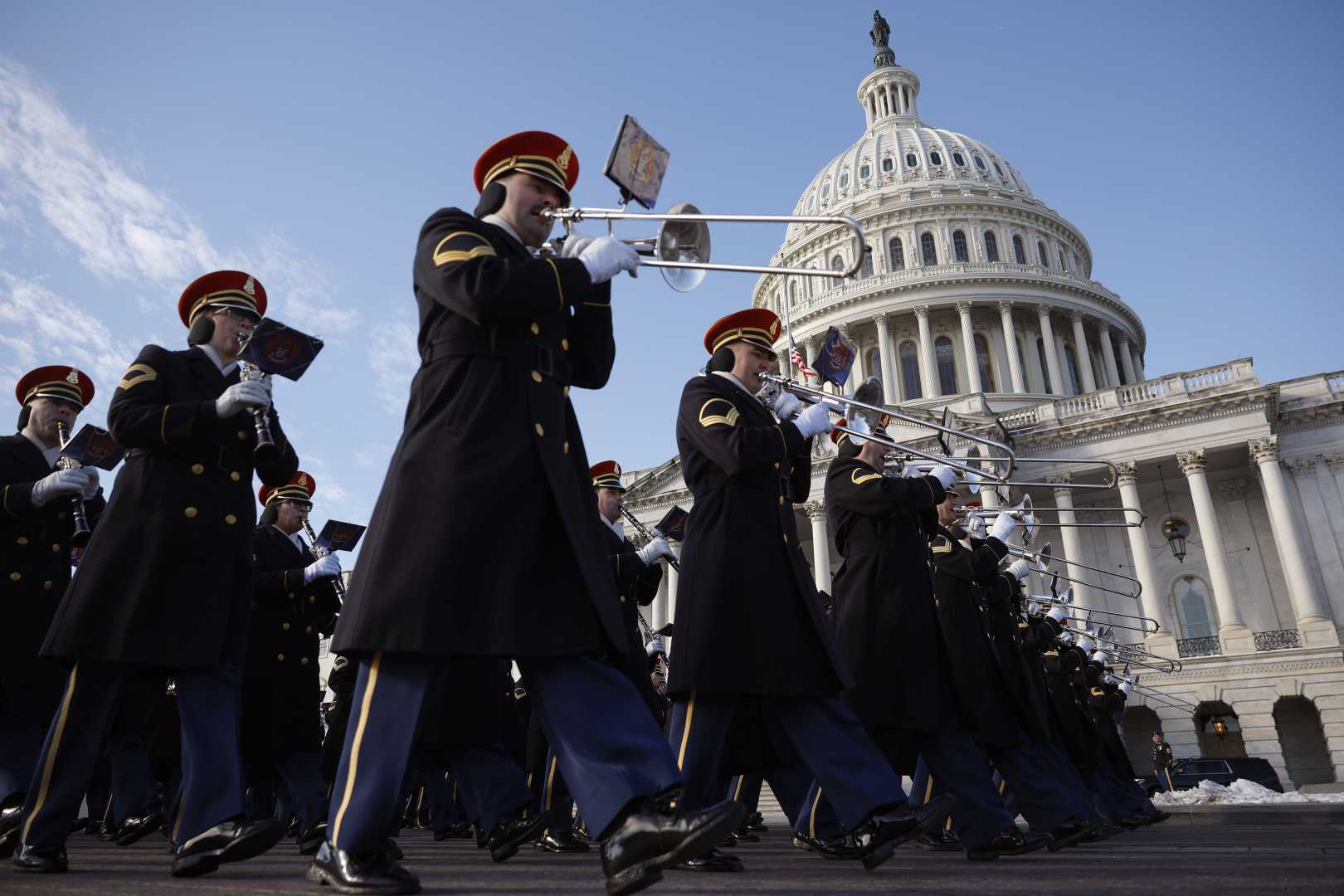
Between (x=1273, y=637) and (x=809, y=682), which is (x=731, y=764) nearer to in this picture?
(x=809, y=682)

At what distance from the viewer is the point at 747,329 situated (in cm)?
534

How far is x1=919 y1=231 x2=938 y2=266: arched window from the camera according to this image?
59438 millimetres

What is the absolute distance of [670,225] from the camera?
405 centimetres

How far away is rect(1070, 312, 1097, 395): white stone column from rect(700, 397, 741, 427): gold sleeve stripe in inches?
2209

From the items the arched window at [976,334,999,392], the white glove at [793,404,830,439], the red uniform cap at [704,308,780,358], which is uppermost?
the arched window at [976,334,999,392]

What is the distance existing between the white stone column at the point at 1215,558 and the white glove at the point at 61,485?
120 feet

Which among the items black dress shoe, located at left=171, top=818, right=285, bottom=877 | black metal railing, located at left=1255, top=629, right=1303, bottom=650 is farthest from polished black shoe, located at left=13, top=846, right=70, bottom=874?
black metal railing, located at left=1255, top=629, right=1303, bottom=650

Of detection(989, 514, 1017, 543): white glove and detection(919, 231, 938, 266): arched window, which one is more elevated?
detection(919, 231, 938, 266): arched window

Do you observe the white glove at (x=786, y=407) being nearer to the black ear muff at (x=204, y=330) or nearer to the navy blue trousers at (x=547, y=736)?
the navy blue trousers at (x=547, y=736)

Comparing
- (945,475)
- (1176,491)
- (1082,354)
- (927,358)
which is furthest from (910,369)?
(945,475)

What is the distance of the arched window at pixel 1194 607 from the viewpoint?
38.8 m

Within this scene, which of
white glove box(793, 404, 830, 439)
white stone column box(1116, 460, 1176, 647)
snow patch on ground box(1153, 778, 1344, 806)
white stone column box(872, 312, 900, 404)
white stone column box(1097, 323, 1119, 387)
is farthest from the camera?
white stone column box(1097, 323, 1119, 387)

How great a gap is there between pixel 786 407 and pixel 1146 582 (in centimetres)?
3435

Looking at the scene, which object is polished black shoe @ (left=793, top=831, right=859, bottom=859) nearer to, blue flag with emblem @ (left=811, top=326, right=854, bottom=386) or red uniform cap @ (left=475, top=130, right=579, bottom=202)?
blue flag with emblem @ (left=811, top=326, right=854, bottom=386)
